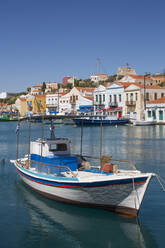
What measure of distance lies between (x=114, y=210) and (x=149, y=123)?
5553 centimetres

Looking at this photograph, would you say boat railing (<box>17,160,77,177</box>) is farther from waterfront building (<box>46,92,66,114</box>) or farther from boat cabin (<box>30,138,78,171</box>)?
waterfront building (<box>46,92,66,114</box>)

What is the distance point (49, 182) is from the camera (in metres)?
13.2

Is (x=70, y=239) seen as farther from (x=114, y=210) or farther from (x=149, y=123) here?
(x=149, y=123)

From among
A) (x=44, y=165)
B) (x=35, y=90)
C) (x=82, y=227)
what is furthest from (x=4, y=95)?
(x=82, y=227)

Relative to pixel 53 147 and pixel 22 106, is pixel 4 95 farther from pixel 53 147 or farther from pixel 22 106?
pixel 53 147

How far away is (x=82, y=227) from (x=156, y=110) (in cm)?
6017

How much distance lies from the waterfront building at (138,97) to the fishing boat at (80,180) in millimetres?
58698

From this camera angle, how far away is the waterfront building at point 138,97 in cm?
7256

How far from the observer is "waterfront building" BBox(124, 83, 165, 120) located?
72562 mm

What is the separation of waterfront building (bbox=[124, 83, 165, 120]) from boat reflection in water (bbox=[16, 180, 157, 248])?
61335mm

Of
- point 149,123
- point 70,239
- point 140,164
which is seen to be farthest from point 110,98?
point 70,239

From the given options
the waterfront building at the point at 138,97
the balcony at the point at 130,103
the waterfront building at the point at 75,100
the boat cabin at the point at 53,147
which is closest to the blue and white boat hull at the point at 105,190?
the boat cabin at the point at 53,147

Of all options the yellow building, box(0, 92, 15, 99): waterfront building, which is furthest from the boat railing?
box(0, 92, 15, 99): waterfront building

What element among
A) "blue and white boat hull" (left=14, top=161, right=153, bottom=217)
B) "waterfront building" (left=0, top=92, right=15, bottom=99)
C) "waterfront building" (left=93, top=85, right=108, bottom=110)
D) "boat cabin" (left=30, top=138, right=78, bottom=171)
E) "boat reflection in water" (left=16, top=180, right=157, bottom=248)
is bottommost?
"boat reflection in water" (left=16, top=180, right=157, bottom=248)
